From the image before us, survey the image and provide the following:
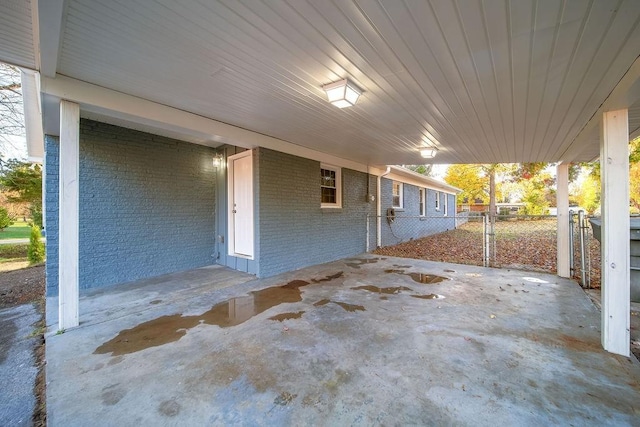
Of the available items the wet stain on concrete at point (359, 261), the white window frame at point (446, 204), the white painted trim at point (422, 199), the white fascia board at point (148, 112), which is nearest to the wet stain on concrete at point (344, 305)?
the wet stain on concrete at point (359, 261)

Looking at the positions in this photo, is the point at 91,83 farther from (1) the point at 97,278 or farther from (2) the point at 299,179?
(2) the point at 299,179

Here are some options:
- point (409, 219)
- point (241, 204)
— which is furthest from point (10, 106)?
point (409, 219)

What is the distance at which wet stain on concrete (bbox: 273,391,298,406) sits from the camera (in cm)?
190

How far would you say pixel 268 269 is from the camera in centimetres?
548

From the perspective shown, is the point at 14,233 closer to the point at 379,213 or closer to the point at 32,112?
the point at 32,112

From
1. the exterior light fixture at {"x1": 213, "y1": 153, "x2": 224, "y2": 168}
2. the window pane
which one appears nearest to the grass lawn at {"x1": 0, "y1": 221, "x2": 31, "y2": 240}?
the exterior light fixture at {"x1": 213, "y1": 153, "x2": 224, "y2": 168}

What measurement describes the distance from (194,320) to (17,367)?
1527mm

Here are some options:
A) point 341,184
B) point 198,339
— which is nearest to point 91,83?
point 198,339

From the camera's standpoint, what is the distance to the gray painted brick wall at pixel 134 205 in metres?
4.48

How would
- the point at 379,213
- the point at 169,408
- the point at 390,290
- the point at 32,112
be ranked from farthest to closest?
1. the point at 379,213
2. the point at 390,290
3. the point at 32,112
4. the point at 169,408

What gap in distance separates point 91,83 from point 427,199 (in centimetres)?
1385

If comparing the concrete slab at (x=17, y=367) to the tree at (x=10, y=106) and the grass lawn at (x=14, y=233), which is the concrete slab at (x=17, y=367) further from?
the grass lawn at (x=14, y=233)

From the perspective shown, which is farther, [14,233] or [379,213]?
[14,233]

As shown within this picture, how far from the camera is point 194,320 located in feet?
11.0
